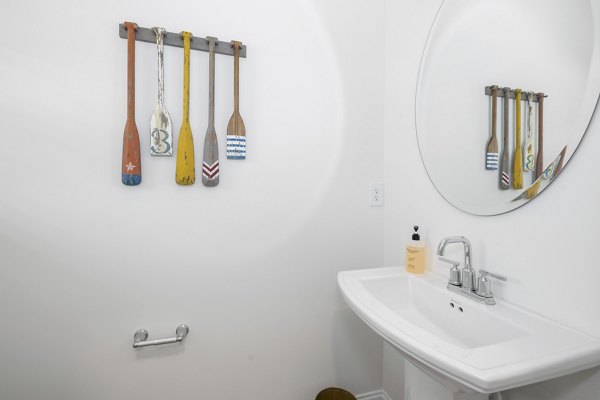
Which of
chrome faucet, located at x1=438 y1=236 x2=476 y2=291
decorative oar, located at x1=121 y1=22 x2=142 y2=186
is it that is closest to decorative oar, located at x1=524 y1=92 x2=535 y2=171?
chrome faucet, located at x1=438 y1=236 x2=476 y2=291

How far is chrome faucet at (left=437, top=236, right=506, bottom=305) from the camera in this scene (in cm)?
77

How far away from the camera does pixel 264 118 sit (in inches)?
43.8

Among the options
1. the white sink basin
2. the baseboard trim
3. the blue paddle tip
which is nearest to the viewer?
the white sink basin

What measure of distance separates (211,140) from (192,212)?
0.29m

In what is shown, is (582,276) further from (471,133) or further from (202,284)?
(202,284)

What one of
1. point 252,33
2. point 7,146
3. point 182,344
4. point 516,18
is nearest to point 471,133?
point 516,18

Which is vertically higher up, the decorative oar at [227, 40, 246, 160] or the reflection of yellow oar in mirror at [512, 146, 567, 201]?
the decorative oar at [227, 40, 246, 160]

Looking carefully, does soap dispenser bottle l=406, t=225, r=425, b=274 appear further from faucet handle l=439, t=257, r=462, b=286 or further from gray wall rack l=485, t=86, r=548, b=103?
gray wall rack l=485, t=86, r=548, b=103

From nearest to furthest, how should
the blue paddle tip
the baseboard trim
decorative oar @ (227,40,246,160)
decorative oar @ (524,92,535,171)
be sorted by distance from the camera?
decorative oar @ (524,92,535,171), the blue paddle tip, decorative oar @ (227,40,246,160), the baseboard trim

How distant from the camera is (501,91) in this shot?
2.63 feet

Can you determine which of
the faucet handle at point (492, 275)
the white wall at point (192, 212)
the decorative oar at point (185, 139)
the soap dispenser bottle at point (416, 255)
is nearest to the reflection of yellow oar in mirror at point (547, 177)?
the faucet handle at point (492, 275)

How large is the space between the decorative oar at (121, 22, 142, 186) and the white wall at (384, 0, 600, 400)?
1089mm

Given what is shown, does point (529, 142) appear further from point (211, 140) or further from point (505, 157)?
point (211, 140)

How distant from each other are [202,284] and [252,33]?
41.6 inches
